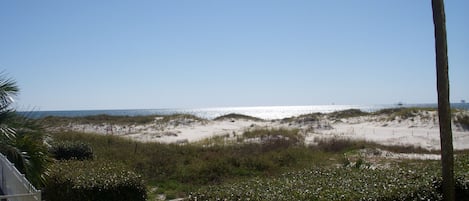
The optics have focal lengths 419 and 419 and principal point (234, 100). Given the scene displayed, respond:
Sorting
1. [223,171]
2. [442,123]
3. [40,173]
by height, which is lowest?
[223,171]

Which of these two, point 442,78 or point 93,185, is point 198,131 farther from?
point 442,78

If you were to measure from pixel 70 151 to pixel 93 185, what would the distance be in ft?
21.2

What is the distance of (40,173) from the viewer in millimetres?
8789

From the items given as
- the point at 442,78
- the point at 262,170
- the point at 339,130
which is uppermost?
the point at 442,78

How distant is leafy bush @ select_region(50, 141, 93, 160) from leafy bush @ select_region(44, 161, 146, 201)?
456 cm

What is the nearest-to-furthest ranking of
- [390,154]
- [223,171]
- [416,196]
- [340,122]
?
[416,196] → [223,171] → [390,154] → [340,122]

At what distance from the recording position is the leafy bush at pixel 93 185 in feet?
28.5

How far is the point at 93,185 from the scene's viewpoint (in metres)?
8.64

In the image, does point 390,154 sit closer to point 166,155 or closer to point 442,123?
point 166,155

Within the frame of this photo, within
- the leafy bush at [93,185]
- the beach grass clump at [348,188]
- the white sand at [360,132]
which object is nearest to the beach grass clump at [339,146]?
the white sand at [360,132]

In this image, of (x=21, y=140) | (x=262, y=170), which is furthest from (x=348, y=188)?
(x=262, y=170)

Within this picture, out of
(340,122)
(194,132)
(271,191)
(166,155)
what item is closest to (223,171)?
(166,155)

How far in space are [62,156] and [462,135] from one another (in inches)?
977

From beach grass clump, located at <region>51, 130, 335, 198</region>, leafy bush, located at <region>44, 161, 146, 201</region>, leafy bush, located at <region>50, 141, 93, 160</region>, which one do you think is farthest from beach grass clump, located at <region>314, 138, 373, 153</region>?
leafy bush, located at <region>44, 161, 146, 201</region>
